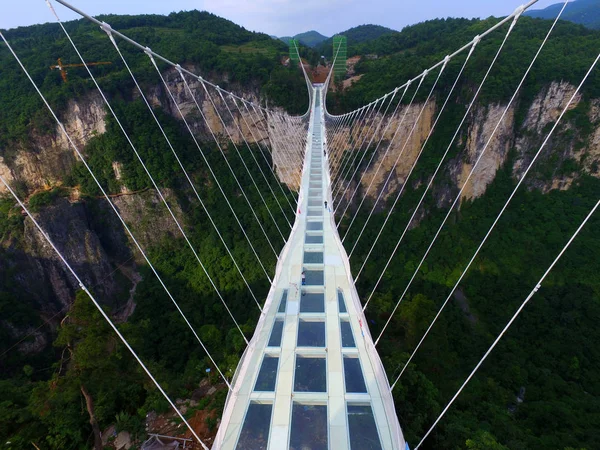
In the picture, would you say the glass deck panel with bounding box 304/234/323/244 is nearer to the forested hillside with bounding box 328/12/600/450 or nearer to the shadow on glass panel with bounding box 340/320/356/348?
the shadow on glass panel with bounding box 340/320/356/348

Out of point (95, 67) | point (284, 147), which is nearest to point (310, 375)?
point (284, 147)

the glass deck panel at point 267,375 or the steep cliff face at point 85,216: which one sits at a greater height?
the glass deck panel at point 267,375

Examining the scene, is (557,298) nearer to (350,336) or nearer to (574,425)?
(574,425)

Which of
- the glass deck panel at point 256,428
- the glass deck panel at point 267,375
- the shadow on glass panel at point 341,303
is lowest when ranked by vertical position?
the glass deck panel at point 256,428

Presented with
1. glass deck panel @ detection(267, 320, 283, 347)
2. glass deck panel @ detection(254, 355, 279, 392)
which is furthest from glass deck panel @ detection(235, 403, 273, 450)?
glass deck panel @ detection(267, 320, 283, 347)

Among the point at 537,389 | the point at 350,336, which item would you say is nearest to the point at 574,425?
the point at 537,389

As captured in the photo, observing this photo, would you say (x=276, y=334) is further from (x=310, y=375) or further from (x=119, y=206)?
(x=119, y=206)

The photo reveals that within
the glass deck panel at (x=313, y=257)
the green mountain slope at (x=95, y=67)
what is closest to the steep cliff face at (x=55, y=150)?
the green mountain slope at (x=95, y=67)

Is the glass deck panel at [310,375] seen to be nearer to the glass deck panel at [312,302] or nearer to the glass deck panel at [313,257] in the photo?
the glass deck panel at [312,302]
